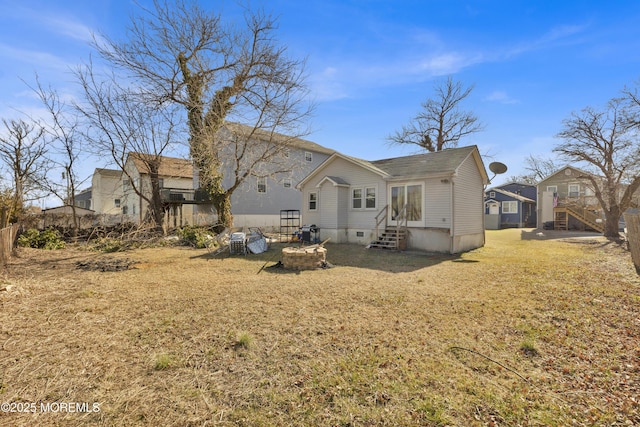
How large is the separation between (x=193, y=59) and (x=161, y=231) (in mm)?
9175

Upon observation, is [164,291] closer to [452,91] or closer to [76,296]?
[76,296]

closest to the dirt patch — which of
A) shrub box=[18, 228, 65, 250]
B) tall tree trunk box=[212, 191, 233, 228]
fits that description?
shrub box=[18, 228, 65, 250]

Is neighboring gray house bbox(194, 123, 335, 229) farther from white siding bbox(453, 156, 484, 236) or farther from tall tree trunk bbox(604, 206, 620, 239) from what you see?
tall tree trunk bbox(604, 206, 620, 239)

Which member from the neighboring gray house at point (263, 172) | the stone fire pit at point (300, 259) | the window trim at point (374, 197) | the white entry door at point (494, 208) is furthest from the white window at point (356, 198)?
the white entry door at point (494, 208)

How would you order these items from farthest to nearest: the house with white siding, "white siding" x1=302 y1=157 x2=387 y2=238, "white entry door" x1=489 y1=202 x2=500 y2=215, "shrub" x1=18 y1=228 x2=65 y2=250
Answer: "white entry door" x1=489 y1=202 x2=500 y2=215
"white siding" x1=302 y1=157 x2=387 y2=238
"shrub" x1=18 y1=228 x2=65 y2=250
the house with white siding

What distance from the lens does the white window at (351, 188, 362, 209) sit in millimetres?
15734

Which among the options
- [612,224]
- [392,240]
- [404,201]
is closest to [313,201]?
[404,201]

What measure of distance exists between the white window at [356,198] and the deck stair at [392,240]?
223 centimetres

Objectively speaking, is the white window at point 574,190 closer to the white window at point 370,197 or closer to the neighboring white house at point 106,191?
the white window at point 370,197

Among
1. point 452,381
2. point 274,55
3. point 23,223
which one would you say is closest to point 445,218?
point 452,381

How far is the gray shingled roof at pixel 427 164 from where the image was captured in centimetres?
1314

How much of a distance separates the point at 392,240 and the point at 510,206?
24.5 m

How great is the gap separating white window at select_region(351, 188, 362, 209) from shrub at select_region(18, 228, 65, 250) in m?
14.2

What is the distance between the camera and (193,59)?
49.8 ft
